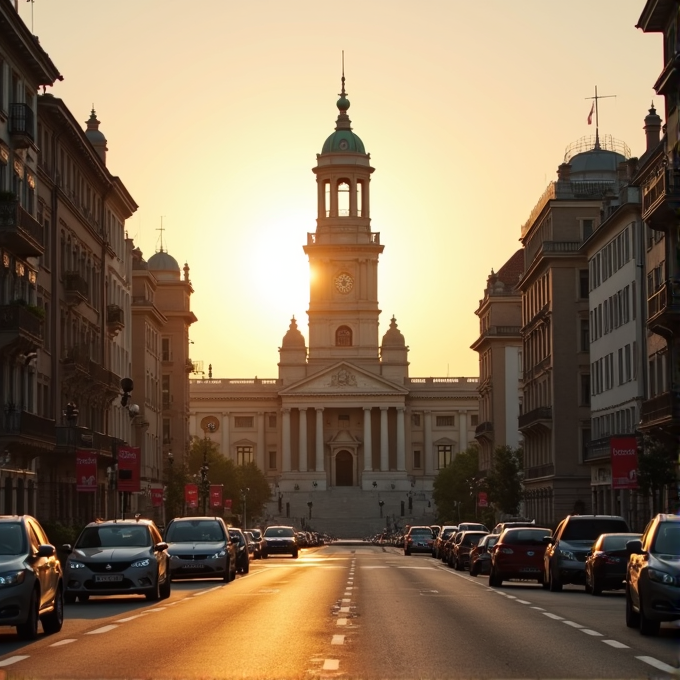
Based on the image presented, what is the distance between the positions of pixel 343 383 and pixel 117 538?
148m

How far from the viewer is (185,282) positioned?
13338cm

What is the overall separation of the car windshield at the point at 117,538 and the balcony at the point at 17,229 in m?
18.9

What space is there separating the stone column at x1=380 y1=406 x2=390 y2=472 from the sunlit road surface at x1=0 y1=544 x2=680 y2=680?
14598 cm

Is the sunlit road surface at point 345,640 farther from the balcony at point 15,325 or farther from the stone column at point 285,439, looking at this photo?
the stone column at point 285,439

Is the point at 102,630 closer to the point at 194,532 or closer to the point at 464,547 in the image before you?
the point at 194,532

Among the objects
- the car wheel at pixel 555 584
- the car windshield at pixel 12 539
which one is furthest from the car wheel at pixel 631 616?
the car wheel at pixel 555 584

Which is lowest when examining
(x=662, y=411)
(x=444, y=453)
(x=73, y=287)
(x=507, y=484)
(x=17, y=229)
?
(x=507, y=484)

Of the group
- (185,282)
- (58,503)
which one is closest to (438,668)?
(58,503)

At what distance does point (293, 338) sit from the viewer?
7210 inches

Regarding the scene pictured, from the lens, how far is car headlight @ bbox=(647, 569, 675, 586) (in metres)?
20.9

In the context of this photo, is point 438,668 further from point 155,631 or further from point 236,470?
point 236,470

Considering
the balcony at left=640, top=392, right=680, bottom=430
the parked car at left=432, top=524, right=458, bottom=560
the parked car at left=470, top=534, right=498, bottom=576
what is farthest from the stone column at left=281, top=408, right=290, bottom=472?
the parked car at left=470, top=534, right=498, bottom=576

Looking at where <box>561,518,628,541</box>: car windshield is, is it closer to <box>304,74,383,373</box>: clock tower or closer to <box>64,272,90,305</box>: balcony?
<box>64,272,90,305</box>: balcony

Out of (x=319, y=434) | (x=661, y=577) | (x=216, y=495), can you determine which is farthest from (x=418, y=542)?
(x=319, y=434)
